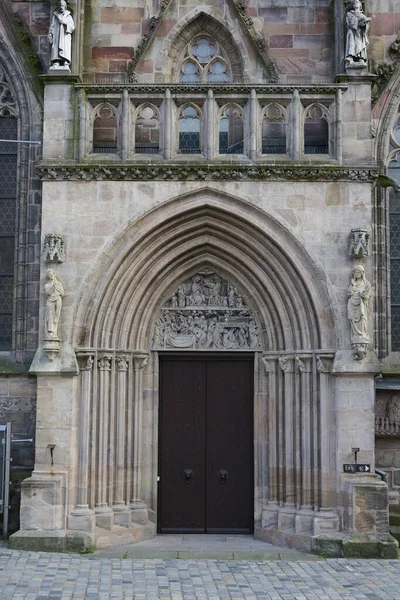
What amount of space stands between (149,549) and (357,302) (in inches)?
190

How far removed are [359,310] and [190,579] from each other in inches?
180

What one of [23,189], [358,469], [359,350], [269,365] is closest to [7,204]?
[23,189]

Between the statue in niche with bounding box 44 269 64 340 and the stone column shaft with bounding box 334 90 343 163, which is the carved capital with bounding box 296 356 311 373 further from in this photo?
the statue in niche with bounding box 44 269 64 340

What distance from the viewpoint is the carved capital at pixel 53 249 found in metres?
12.5

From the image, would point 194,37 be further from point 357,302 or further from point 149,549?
point 149,549

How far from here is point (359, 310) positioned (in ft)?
40.2

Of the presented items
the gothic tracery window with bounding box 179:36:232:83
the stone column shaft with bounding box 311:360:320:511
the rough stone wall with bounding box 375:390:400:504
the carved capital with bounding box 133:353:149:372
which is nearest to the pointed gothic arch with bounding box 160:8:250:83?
the gothic tracery window with bounding box 179:36:232:83

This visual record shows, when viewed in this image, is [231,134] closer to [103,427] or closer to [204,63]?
[204,63]

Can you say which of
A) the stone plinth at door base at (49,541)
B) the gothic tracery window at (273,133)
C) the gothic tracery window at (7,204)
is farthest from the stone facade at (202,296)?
the gothic tracery window at (7,204)

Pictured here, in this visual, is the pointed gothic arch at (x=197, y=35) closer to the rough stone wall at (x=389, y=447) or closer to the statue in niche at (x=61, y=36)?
the statue in niche at (x=61, y=36)

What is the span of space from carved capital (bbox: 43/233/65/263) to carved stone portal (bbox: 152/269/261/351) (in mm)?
2107

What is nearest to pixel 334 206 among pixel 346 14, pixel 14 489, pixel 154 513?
pixel 346 14

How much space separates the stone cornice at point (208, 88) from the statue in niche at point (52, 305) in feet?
9.93

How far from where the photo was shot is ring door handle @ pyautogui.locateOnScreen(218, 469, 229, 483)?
44.4 feet
